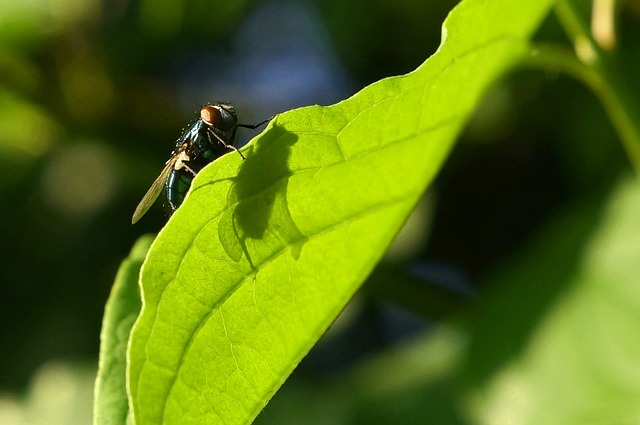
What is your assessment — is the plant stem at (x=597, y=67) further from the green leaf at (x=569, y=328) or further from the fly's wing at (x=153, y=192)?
the fly's wing at (x=153, y=192)

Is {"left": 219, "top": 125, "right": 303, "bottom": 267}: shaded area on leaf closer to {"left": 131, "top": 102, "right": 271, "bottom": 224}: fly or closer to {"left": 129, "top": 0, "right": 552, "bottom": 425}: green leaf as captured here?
{"left": 129, "top": 0, "right": 552, "bottom": 425}: green leaf

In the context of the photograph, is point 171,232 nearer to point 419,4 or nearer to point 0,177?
point 419,4

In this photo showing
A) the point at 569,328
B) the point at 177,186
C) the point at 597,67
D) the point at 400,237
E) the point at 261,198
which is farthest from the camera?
the point at 400,237

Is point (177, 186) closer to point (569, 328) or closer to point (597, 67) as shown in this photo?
point (597, 67)

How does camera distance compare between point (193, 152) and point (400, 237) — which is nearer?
point (193, 152)

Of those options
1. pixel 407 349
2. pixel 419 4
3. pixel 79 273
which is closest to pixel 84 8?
pixel 79 273

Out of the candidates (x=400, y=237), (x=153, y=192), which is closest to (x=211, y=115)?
(x=153, y=192)

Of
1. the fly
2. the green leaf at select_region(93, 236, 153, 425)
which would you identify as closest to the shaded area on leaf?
the green leaf at select_region(93, 236, 153, 425)

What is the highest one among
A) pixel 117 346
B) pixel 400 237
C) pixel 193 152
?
pixel 193 152
